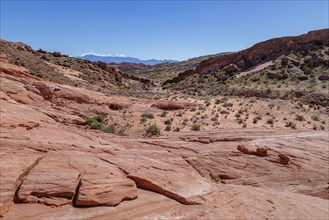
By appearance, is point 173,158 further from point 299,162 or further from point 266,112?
point 266,112

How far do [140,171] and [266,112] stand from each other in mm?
16184

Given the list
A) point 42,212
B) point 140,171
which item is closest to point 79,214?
point 42,212

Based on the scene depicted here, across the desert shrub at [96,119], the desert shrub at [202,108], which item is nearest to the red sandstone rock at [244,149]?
the desert shrub at [96,119]

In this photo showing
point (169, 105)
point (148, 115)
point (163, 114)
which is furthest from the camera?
point (169, 105)

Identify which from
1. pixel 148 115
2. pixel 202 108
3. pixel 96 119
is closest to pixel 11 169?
pixel 96 119

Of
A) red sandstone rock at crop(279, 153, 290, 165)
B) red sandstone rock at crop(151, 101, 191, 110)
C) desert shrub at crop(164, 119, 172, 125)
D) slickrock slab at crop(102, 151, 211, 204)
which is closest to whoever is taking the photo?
slickrock slab at crop(102, 151, 211, 204)

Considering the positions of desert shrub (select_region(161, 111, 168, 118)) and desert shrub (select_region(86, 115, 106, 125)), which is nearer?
desert shrub (select_region(86, 115, 106, 125))

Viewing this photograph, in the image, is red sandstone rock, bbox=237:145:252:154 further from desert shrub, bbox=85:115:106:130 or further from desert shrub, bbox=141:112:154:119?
desert shrub, bbox=141:112:154:119

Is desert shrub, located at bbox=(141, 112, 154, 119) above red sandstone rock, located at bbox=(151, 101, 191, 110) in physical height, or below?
below

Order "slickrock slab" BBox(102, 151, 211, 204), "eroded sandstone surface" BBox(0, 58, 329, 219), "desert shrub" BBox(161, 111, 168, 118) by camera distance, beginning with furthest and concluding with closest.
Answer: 1. "desert shrub" BBox(161, 111, 168, 118)
2. "slickrock slab" BBox(102, 151, 211, 204)
3. "eroded sandstone surface" BBox(0, 58, 329, 219)

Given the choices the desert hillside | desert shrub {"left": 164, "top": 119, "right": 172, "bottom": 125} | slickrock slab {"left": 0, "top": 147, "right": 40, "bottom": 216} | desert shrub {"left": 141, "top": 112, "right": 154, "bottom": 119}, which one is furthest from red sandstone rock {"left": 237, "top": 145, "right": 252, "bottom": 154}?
desert shrub {"left": 141, "top": 112, "right": 154, "bottom": 119}

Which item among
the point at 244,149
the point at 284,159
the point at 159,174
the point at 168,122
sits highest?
the point at 168,122

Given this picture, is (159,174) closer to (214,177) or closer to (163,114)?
(214,177)

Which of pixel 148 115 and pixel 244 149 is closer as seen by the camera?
pixel 244 149
